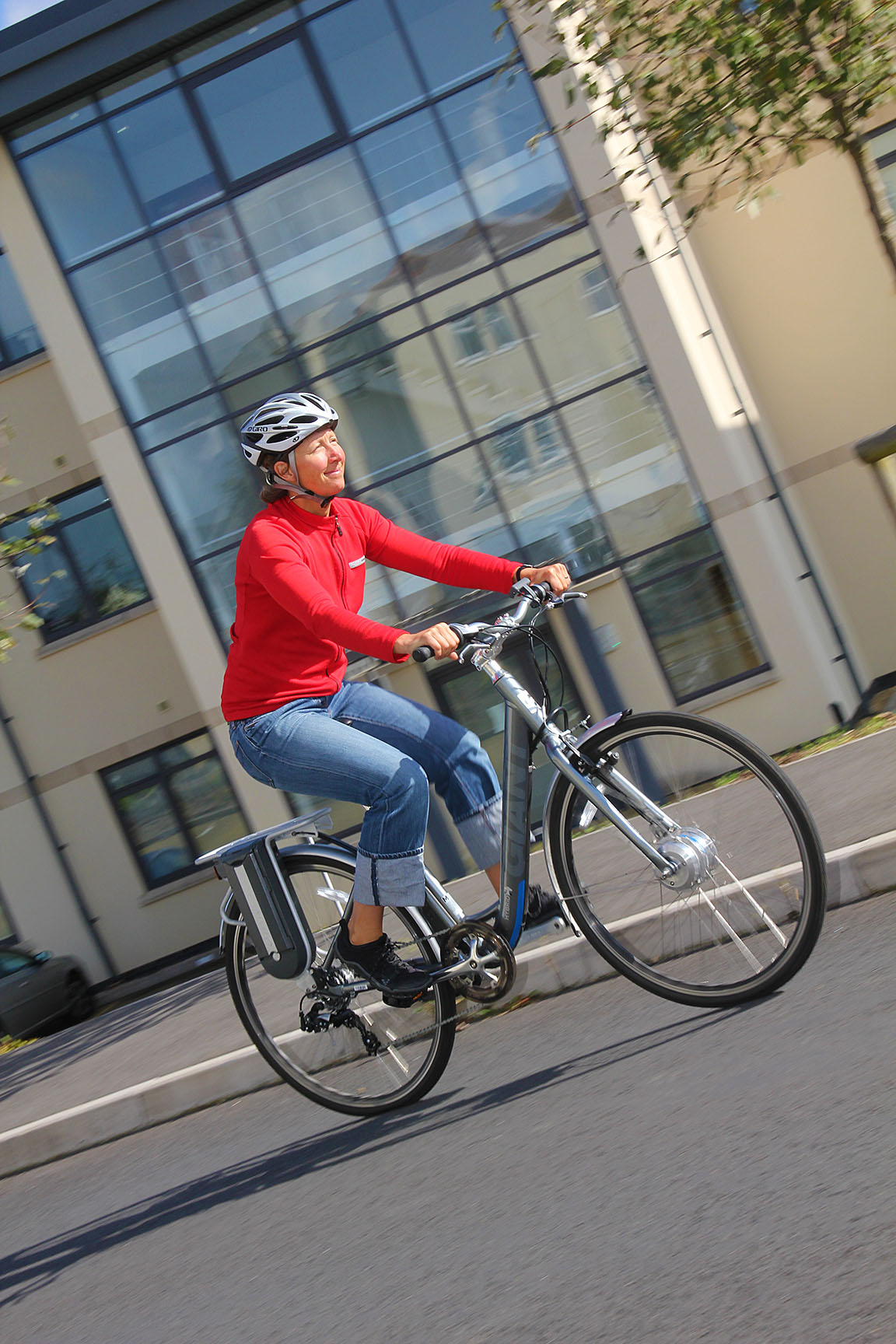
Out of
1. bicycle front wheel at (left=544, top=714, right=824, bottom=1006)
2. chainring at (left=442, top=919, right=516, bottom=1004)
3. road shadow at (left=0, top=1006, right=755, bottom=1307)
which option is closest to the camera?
bicycle front wheel at (left=544, top=714, right=824, bottom=1006)

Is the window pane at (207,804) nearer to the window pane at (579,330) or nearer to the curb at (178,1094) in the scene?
the window pane at (579,330)

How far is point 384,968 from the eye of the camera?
4.33m

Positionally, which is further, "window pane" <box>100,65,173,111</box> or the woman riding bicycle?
"window pane" <box>100,65,173,111</box>

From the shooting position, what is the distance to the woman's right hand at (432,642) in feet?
12.0

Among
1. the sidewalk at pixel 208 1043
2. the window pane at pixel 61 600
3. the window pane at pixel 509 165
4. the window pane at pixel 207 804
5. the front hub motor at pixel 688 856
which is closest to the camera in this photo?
the front hub motor at pixel 688 856

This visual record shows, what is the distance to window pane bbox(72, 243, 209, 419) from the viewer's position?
15.9m

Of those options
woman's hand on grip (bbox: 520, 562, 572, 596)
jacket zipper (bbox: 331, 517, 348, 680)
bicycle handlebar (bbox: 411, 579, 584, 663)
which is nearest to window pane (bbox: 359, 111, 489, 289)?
jacket zipper (bbox: 331, 517, 348, 680)

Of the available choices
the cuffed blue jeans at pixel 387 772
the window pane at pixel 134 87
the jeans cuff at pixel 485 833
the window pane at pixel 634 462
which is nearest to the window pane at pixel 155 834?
the window pane at pixel 634 462

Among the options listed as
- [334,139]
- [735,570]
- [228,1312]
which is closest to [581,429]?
[735,570]

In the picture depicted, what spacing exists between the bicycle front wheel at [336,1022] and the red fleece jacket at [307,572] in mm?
605

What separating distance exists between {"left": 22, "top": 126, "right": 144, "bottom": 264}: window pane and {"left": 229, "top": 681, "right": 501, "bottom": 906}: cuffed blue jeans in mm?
13203

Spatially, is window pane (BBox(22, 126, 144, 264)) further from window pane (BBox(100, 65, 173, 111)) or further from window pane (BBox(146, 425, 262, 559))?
window pane (BBox(146, 425, 262, 559))

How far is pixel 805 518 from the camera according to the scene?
16.1 metres

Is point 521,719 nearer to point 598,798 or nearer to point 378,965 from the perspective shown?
point 598,798
